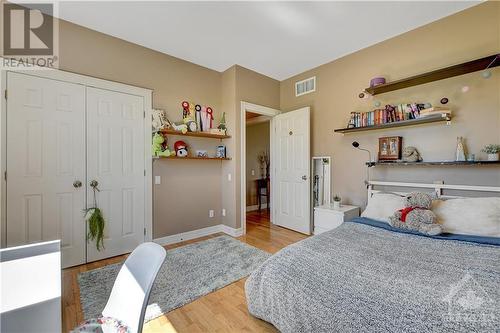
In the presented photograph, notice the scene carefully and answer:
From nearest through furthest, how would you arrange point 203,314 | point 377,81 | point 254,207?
point 203,314 < point 377,81 < point 254,207

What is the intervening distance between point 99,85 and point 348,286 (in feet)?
10.7

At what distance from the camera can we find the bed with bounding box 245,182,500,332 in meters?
1.02

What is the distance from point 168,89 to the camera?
3.32 meters

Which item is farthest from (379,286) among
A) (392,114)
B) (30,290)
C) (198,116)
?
(198,116)

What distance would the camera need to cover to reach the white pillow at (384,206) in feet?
7.74

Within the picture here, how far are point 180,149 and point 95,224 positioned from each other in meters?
1.40

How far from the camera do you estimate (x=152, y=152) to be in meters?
3.10

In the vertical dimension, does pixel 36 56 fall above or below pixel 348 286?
above

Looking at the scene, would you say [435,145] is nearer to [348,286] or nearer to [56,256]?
[348,286]

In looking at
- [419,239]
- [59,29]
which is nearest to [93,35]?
[59,29]

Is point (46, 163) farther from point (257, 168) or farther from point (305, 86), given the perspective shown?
point (257, 168)

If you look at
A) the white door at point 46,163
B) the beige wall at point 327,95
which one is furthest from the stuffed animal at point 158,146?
the white door at point 46,163

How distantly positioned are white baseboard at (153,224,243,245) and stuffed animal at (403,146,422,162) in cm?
257

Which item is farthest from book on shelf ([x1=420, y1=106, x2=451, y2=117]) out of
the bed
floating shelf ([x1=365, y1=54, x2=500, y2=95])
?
the bed
